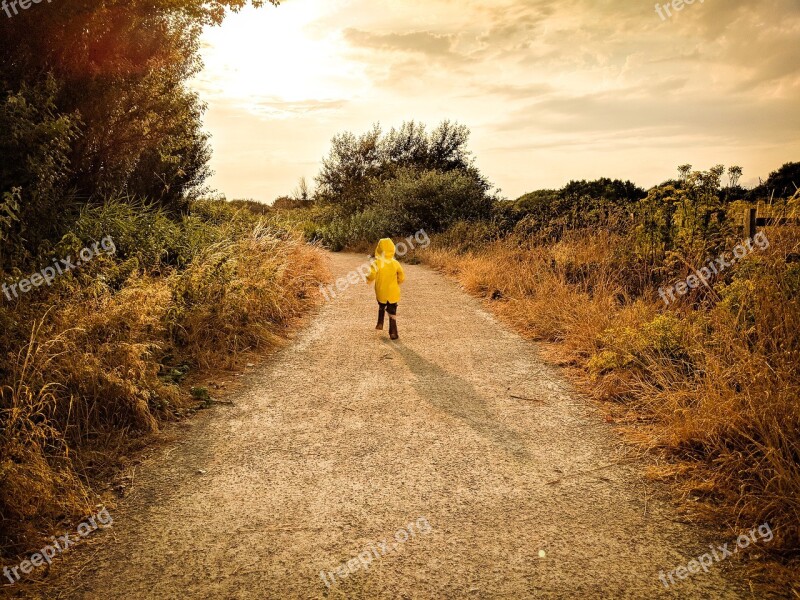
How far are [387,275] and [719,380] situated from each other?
4.36m

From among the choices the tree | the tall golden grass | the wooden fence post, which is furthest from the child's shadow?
the tree

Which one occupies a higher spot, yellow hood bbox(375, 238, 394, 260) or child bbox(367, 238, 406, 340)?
yellow hood bbox(375, 238, 394, 260)

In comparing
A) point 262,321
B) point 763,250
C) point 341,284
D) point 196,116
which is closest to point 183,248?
point 262,321

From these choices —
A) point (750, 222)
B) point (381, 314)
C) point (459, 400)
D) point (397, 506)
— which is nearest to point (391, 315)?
point (381, 314)

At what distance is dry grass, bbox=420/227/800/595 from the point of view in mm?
3008

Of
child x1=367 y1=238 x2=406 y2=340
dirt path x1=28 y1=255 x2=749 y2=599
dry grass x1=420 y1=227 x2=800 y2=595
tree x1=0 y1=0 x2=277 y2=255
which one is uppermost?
tree x1=0 y1=0 x2=277 y2=255

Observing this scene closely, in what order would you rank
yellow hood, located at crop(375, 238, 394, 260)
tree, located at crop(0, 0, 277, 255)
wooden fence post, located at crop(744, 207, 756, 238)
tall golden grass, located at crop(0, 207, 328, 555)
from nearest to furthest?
tall golden grass, located at crop(0, 207, 328, 555)
tree, located at crop(0, 0, 277, 255)
wooden fence post, located at crop(744, 207, 756, 238)
yellow hood, located at crop(375, 238, 394, 260)

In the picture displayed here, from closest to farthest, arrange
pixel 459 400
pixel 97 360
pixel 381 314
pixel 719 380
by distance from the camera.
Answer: pixel 719 380, pixel 97 360, pixel 459 400, pixel 381 314

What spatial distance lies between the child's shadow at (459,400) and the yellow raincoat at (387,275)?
3.41 ft

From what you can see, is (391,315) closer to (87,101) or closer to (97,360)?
(97,360)

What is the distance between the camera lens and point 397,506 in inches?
126

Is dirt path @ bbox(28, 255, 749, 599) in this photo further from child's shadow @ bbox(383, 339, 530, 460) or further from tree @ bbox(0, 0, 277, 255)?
tree @ bbox(0, 0, 277, 255)

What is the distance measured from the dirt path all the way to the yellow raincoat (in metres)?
1.93

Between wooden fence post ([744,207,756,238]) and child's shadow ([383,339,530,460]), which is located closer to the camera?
child's shadow ([383,339,530,460])
